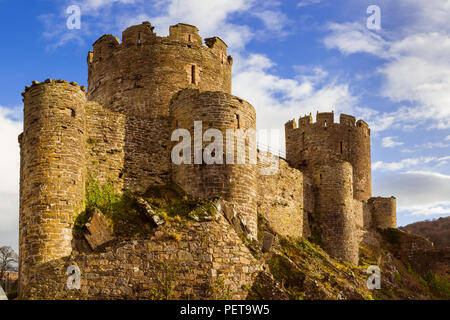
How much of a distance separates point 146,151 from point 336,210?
1326cm

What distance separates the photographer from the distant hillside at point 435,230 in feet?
196

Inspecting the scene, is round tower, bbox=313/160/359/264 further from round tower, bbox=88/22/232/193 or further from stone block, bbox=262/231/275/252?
round tower, bbox=88/22/232/193

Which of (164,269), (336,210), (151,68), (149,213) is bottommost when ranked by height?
(164,269)

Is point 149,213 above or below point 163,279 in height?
above

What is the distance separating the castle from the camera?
19094 mm

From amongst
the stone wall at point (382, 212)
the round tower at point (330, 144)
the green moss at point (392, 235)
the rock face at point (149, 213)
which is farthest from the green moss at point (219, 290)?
the stone wall at point (382, 212)

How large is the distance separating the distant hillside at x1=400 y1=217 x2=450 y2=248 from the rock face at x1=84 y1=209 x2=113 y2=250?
46800mm

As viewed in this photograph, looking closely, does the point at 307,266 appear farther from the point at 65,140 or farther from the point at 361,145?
the point at 361,145

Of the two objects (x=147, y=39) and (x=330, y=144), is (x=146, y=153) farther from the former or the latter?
(x=330, y=144)

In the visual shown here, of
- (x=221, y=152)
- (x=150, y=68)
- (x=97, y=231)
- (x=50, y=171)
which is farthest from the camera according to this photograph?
(x=150, y=68)

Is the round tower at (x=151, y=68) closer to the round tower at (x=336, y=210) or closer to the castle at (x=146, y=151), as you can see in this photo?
the castle at (x=146, y=151)

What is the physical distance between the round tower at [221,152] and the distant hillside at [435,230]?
42.1 meters

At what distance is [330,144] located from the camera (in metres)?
37.0

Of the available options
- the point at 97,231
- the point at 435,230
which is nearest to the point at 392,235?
the point at 97,231
